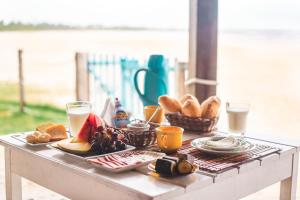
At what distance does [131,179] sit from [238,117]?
1.99 ft

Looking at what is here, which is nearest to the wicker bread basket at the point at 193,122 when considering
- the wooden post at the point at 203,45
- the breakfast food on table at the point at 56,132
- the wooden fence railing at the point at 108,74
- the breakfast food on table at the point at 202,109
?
the breakfast food on table at the point at 202,109

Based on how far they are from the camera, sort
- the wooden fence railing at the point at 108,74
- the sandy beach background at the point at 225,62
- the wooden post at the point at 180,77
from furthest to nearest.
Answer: the sandy beach background at the point at 225,62 < the wooden fence railing at the point at 108,74 < the wooden post at the point at 180,77

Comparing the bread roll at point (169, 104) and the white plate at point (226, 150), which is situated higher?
the bread roll at point (169, 104)

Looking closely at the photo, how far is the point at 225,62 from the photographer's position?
21.1ft

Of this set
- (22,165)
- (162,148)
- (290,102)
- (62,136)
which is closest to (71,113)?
(62,136)

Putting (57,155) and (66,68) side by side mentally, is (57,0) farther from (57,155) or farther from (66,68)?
(57,155)

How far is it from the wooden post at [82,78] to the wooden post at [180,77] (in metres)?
1.16

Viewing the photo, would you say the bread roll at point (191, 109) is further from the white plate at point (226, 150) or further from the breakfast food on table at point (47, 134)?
the breakfast food on table at point (47, 134)

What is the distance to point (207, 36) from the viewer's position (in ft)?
10.3

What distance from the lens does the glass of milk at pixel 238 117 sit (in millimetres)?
1577

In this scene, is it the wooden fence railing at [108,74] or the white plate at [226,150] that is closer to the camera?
the white plate at [226,150]

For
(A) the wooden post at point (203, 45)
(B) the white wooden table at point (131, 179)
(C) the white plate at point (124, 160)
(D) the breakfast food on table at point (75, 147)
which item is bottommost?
(B) the white wooden table at point (131, 179)

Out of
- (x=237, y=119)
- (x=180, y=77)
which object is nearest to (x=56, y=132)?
(x=237, y=119)

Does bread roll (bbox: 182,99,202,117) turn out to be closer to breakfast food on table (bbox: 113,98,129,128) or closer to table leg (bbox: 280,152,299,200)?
breakfast food on table (bbox: 113,98,129,128)
